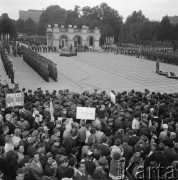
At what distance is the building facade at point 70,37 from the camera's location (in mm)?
50094

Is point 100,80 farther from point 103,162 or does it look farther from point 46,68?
point 103,162

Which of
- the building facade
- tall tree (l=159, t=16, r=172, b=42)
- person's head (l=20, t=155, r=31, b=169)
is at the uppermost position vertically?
tall tree (l=159, t=16, r=172, b=42)

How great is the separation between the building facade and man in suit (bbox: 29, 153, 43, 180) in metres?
43.4

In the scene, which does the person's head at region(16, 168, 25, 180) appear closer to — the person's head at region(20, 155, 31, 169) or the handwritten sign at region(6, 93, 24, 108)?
the person's head at region(20, 155, 31, 169)

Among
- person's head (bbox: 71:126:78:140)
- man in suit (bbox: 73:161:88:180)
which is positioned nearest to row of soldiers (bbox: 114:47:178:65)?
person's head (bbox: 71:126:78:140)

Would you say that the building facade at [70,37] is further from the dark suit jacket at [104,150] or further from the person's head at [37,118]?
the dark suit jacket at [104,150]

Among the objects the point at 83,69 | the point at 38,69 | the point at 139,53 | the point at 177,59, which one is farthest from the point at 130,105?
the point at 139,53

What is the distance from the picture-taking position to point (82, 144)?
873 centimetres

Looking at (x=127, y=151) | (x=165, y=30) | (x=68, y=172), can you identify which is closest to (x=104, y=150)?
(x=127, y=151)

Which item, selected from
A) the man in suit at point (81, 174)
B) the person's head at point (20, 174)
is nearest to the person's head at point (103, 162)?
the man in suit at point (81, 174)

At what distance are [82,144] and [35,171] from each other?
264cm

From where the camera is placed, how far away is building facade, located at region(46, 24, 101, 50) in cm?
5009

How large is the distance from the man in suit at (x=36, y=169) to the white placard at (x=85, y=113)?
11.4 feet

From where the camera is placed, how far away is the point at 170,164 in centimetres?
702
